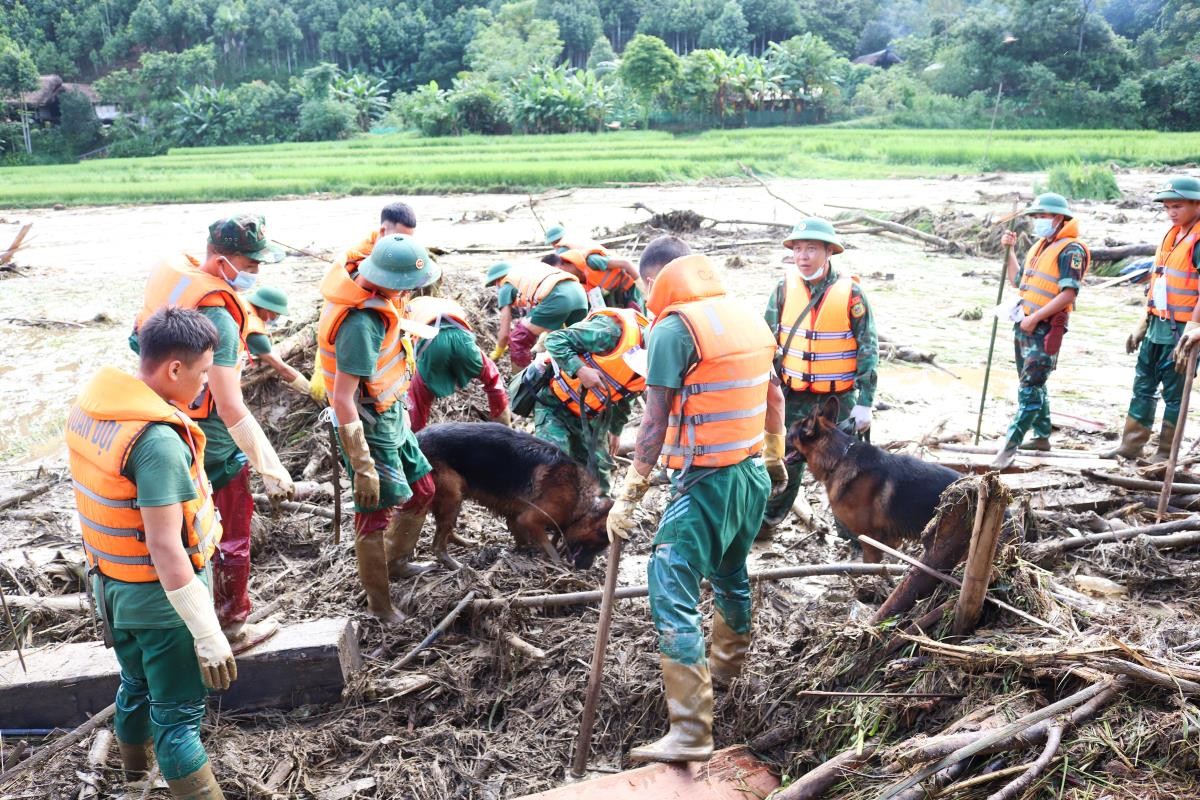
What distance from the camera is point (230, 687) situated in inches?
178

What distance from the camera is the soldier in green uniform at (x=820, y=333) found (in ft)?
19.7

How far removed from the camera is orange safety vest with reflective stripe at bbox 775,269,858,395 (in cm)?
600

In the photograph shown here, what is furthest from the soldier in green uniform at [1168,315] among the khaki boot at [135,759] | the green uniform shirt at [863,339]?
the khaki boot at [135,759]

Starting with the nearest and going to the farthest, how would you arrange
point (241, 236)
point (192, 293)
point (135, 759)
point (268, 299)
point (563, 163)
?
point (135, 759) < point (192, 293) < point (241, 236) < point (268, 299) < point (563, 163)

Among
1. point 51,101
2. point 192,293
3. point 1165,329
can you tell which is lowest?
point 1165,329

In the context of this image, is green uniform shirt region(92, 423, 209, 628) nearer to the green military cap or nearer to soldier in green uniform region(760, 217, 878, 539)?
the green military cap

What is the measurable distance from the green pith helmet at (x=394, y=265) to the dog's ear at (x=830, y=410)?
268 centimetres

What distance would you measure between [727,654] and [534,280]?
349 centimetres

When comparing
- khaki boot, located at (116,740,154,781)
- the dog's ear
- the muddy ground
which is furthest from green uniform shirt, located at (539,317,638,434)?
khaki boot, located at (116,740,154,781)

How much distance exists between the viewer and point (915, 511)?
5.35 meters

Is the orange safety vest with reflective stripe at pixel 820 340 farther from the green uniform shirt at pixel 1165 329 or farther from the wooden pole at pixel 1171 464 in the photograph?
the green uniform shirt at pixel 1165 329

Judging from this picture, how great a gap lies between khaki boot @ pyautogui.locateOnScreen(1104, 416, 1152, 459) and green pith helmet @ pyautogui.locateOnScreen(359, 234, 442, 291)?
577 cm

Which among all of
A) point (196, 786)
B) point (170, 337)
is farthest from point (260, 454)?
point (196, 786)

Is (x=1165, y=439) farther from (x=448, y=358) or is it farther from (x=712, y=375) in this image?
(x=448, y=358)
